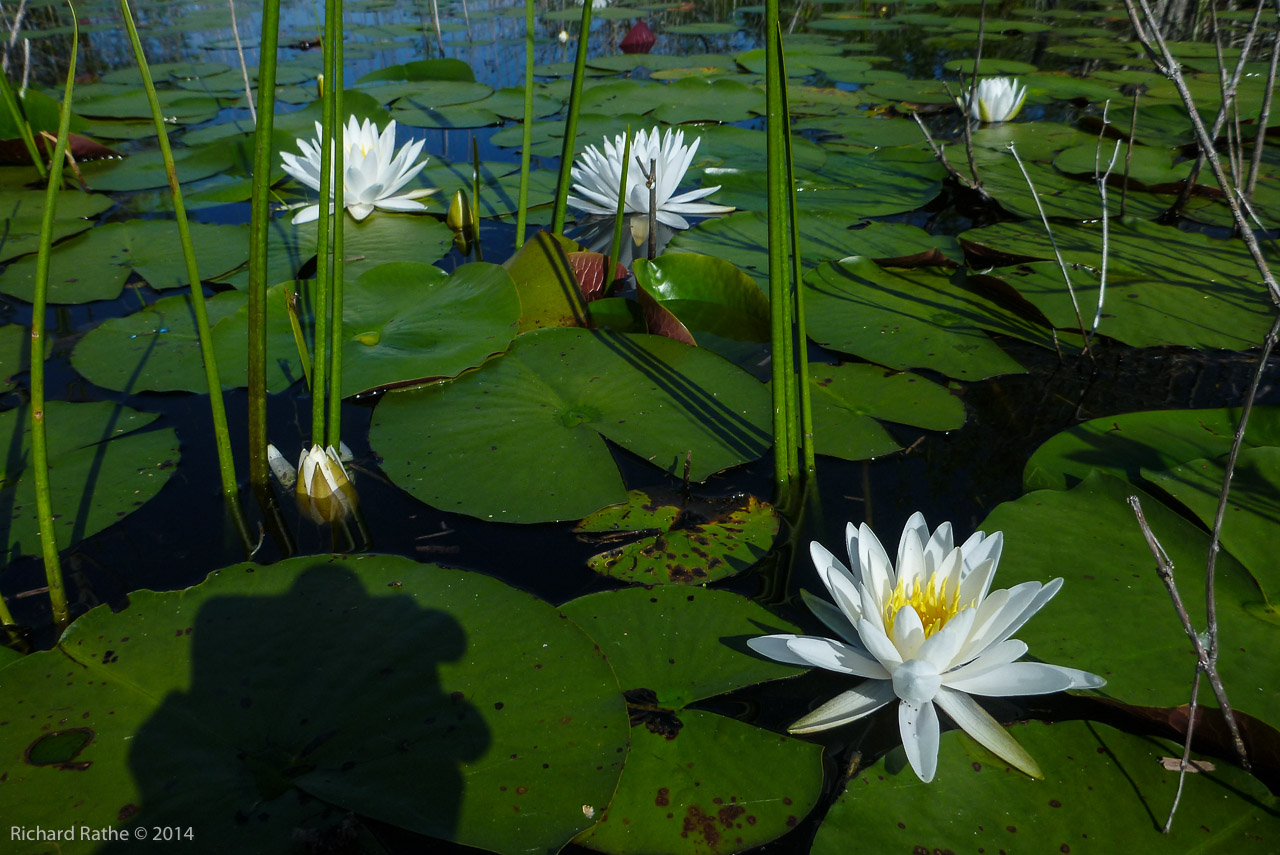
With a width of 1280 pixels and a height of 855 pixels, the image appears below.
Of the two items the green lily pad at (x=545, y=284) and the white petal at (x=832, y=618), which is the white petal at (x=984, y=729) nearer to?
the white petal at (x=832, y=618)

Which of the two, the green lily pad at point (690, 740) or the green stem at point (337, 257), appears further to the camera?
the green stem at point (337, 257)

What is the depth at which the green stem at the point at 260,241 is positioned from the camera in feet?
3.71

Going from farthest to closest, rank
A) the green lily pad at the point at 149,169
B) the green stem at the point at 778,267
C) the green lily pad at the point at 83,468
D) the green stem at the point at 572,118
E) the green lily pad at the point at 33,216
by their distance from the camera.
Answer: the green lily pad at the point at 149,169, the green lily pad at the point at 33,216, the green stem at the point at 572,118, the green lily pad at the point at 83,468, the green stem at the point at 778,267

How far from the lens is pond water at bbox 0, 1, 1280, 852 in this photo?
104 centimetres

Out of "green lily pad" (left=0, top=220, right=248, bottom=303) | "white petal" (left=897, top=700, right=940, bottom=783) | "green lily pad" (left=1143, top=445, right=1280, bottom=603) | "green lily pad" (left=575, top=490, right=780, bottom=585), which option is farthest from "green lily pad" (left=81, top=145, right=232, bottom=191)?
"green lily pad" (left=1143, top=445, right=1280, bottom=603)

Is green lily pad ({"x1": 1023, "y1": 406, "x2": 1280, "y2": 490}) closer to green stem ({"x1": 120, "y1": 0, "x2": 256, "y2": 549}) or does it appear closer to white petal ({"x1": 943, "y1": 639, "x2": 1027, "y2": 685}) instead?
white petal ({"x1": 943, "y1": 639, "x2": 1027, "y2": 685})

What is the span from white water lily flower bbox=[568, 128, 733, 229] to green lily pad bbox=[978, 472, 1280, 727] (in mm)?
1694

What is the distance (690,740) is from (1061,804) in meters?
0.54

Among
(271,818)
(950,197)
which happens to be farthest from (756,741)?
(950,197)

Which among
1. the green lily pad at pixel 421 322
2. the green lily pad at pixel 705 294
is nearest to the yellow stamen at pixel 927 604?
the green lily pad at pixel 705 294

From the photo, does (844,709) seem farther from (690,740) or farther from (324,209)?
(324,209)

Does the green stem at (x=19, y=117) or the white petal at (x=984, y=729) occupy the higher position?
the green stem at (x=19, y=117)

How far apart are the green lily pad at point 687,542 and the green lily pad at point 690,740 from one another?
0.07 meters

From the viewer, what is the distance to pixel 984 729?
109cm
